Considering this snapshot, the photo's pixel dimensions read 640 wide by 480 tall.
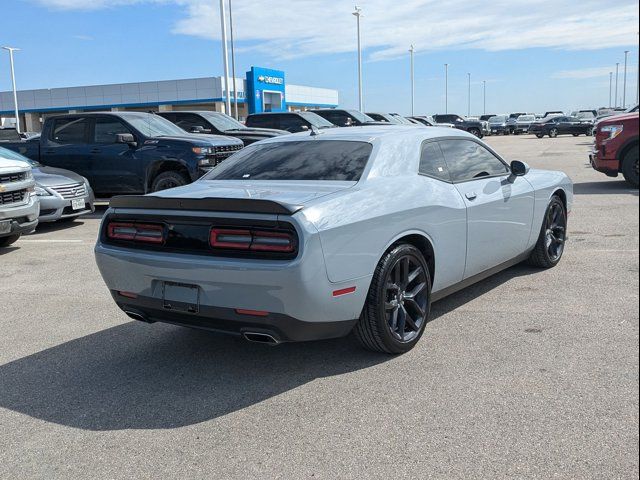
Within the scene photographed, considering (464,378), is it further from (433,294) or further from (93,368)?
(93,368)

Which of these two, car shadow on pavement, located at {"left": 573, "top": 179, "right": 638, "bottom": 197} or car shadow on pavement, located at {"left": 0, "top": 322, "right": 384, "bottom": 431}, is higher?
car shadow on pavement, located at {"left": 573, "top": 179, "right": 638, "bottom": 197}

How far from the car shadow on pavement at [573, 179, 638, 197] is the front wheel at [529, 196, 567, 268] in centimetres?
621

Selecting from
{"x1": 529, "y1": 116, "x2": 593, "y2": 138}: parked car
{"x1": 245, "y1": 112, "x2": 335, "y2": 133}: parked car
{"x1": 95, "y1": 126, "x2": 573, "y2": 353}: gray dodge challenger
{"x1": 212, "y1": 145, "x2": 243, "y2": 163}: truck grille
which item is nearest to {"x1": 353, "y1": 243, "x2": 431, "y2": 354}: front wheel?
{"x1": 95, "y1": 126, "x2": 573, "y2": 353}: gray dodge challenger

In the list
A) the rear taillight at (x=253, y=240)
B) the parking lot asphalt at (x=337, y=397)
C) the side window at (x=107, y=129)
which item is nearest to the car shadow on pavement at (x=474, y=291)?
the parking lot asphalt at (x=337, y=397)

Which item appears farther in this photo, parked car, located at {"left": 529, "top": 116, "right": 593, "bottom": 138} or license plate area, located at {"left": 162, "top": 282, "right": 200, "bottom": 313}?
parked car, located at {"left": 529, "top": 116, "right": 593, "bottom": 138}

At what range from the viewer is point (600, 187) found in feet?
43.2

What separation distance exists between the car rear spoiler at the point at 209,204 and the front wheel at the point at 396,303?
795mm

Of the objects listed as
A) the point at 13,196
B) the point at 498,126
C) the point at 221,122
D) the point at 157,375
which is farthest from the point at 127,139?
the point at 498,126

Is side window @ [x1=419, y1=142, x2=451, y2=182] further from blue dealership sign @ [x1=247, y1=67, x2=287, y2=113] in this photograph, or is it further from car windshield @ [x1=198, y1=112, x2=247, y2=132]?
blue dealership sign @ [x1=247, y1=67, x2=287, y2=113]

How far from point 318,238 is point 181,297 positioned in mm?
957

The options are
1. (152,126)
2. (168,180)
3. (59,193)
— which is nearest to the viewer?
(59,193)

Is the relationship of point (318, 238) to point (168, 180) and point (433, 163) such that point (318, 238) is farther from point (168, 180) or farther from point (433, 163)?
point (168, 180)

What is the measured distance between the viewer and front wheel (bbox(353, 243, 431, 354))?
3.99 meters

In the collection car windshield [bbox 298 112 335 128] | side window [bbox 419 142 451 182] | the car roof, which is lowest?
side window [bbox 419 142 451 182]
